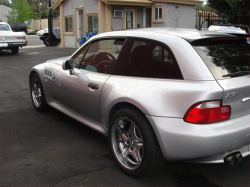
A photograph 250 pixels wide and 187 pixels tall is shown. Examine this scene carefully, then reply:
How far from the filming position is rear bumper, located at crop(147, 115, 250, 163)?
99.7 inches

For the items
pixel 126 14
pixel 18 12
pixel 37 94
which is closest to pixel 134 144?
pixel 37 94

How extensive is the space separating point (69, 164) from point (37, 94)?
2328mm

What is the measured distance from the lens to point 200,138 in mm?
2518

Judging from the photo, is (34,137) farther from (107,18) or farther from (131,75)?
(107,18)

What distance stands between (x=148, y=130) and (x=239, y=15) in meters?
13.9

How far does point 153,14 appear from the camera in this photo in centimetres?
1727

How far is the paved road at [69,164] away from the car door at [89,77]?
473 mm

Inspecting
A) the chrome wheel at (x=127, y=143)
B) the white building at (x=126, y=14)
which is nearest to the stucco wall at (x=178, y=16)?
the white building at (x=126, y=14)

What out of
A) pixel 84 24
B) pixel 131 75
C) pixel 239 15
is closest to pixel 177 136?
pixel 131 75

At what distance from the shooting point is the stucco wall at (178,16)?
669 inches

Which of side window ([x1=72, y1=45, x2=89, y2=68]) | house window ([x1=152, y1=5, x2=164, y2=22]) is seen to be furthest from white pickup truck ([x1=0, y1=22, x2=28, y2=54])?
side window ([x1=72, y1=45, x2=89, y2=68])

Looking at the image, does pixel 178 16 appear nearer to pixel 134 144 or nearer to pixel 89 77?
pixel 89 77

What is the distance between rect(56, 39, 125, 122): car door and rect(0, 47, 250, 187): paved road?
473 mm

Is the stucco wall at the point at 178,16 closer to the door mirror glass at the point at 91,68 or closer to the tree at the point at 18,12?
the door mirror glass at the point at 91,68
